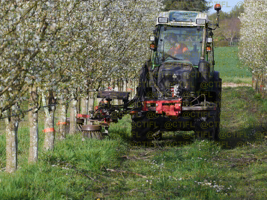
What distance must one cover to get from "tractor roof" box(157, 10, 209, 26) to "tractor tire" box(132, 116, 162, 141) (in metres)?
2.93

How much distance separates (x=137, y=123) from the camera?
1255cm

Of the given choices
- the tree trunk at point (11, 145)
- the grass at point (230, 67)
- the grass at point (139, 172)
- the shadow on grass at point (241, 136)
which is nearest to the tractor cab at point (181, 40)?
the grass at point (139, 172)

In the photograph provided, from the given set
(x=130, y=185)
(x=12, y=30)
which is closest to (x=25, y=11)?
(x=12, y=30)

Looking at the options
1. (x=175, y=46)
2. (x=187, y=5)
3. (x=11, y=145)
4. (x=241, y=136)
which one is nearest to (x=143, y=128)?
(x=175, y=46)

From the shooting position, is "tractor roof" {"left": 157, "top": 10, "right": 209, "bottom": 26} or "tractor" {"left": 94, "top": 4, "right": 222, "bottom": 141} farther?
"tractor roof" {"left": 157, "top": 10, "right": 209, "bottom": 26}

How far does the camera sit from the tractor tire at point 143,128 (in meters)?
12.5

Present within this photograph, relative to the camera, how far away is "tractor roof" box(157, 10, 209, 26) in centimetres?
1282

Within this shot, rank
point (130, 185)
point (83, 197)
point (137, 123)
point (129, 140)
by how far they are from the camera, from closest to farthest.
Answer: point (83, 197) < point (130, 185) < point (137, 123) < point (129, 140)

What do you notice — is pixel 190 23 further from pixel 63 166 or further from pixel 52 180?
pixel 52 180

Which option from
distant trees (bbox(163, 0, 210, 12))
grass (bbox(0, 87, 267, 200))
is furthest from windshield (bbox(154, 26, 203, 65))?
distant trees (bbox(163, 0, 210, 12))

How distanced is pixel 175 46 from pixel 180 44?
0.52 ft

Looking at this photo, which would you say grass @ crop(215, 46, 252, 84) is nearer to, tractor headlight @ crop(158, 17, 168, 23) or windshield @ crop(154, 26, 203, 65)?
windshield @ crop(154, 26, 203, 65)

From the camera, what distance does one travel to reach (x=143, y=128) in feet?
41.6

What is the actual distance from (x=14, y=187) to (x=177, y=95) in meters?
6.05
